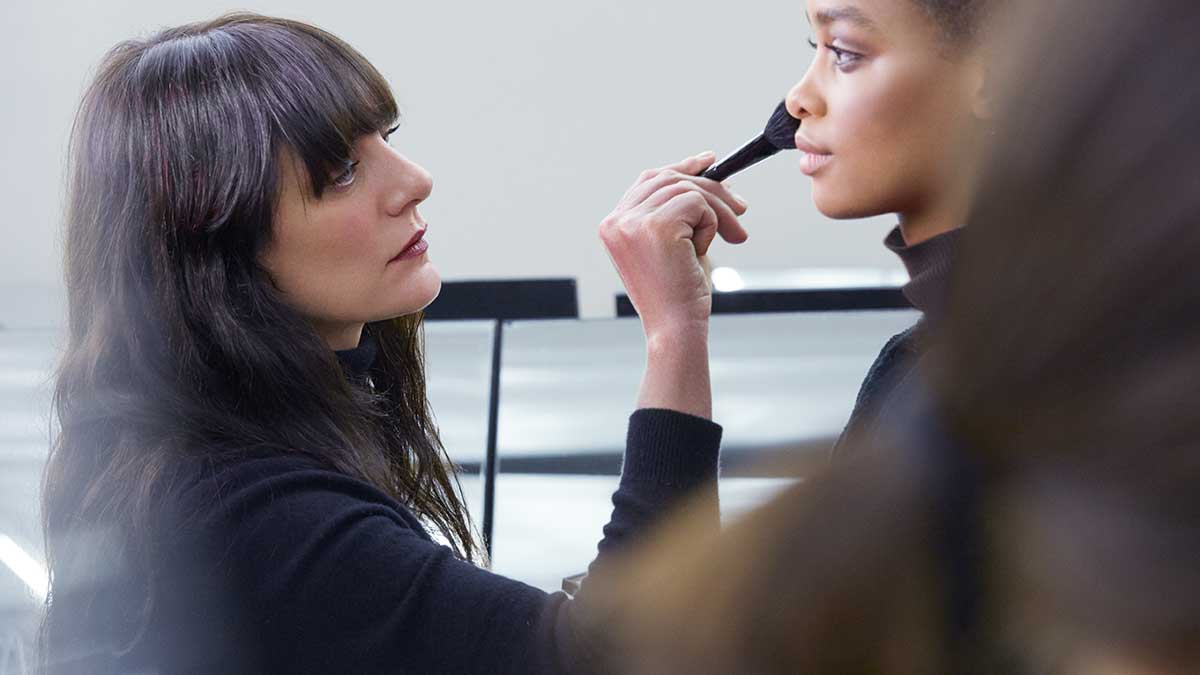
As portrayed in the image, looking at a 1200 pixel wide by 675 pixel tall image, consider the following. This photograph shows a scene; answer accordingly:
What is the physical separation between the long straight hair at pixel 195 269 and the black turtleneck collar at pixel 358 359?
0.05 m

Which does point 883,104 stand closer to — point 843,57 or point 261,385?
point 843,57

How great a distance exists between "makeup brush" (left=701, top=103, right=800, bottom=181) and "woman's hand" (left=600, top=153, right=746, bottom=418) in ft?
0.04

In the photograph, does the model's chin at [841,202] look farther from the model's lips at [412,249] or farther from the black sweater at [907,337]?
the model's lips at [412,249]

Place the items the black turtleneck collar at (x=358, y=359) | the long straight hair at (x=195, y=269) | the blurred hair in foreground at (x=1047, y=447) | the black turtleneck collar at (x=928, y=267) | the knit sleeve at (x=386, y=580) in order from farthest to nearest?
the black turtleneck collar at (x=358, y=359)
the long straight hair at (x=195, y=269)
the knit sleeve at (x=386, y=580)
the black turtleneck collar at (x=928, y=267)
the blurred hair in foreground at (x=1047, y=447)

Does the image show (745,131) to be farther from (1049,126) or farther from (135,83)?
(1049,126)

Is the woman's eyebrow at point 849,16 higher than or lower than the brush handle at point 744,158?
higher

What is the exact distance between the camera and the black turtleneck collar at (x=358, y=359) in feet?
2.94

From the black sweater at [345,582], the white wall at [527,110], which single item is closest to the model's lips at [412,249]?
the black sweater at [345,582]

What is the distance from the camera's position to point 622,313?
195 centimetres

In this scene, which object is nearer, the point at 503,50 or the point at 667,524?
the point at 667,524

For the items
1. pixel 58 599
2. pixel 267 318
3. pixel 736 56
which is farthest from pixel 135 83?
pixel 736 56

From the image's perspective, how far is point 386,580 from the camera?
27.0 inches

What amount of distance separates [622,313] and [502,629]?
1293 millimetres

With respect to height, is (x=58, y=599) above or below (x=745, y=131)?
below
